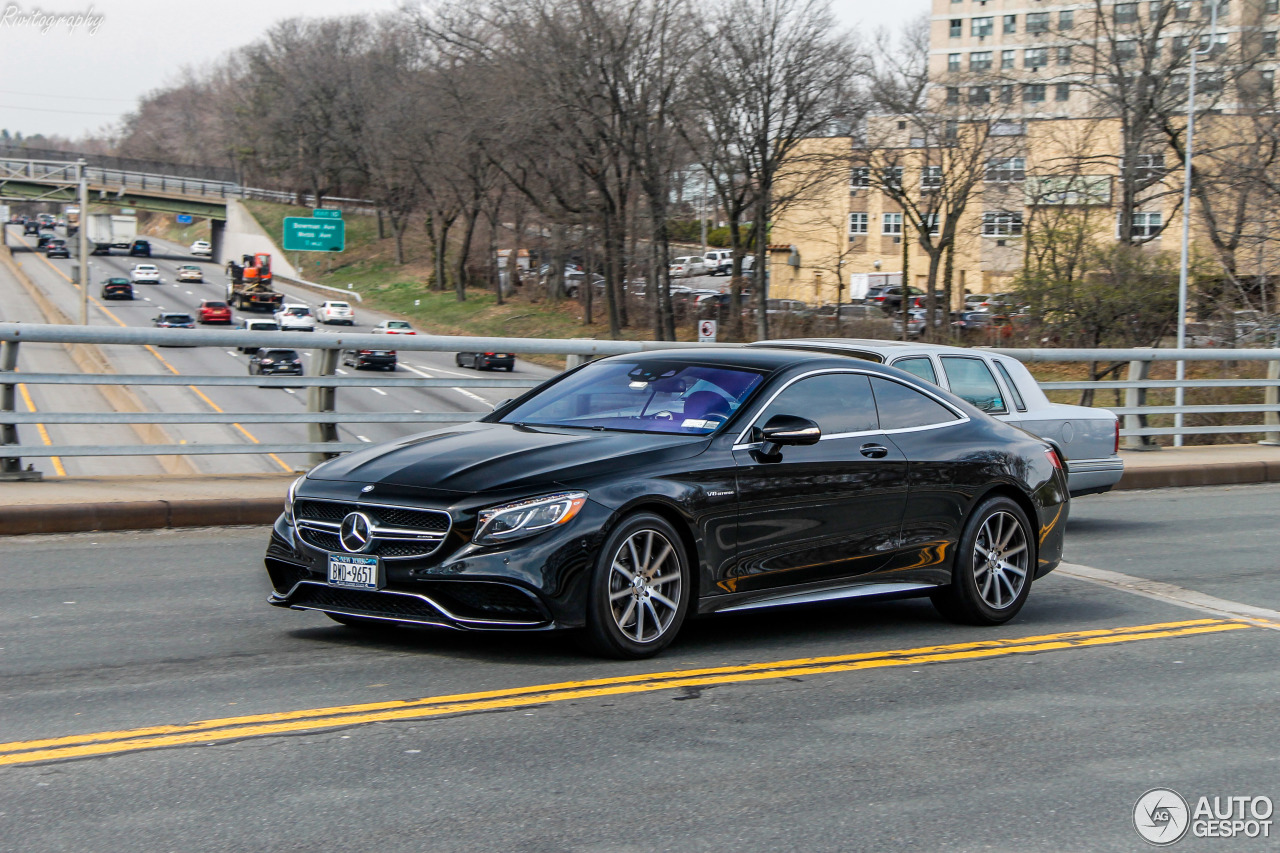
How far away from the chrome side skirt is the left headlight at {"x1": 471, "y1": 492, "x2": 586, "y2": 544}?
113 cm

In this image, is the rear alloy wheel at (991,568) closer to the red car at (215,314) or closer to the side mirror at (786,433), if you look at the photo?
the side mirror at (786,433)

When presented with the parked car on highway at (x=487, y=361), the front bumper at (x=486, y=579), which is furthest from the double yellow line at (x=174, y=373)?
the front bumper at (x=486, y=579)

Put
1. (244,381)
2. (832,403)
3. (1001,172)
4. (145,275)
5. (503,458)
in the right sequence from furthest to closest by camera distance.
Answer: (145,275) → (1001,172) → (244,381) → (832,403) → (503,458)

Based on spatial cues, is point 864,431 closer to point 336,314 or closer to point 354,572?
point 354,572

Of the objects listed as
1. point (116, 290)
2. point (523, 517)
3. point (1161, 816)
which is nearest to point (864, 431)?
point (523, 517)

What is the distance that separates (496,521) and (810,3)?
4670 cm

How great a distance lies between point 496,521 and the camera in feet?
20.0

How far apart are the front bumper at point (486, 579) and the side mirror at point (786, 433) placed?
1123mm

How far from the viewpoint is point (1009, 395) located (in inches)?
452

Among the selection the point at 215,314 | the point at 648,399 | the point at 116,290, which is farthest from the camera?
the point at 116,290

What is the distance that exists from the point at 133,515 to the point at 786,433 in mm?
5910

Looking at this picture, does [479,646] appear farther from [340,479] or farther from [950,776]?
[950,776]

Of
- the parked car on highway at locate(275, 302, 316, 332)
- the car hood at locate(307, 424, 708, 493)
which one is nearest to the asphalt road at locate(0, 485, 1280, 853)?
the car hood at locate(307, 424, 708, 493)

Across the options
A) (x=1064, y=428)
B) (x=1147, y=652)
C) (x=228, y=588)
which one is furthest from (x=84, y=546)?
(x=1064, y=428)
